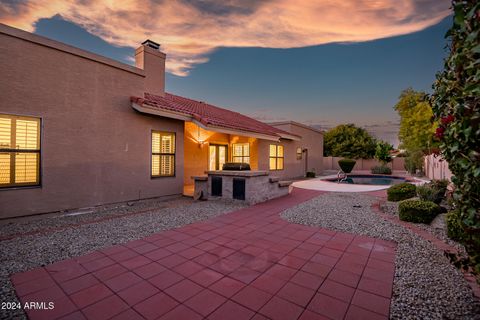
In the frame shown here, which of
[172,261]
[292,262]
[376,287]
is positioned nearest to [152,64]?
[172,261]

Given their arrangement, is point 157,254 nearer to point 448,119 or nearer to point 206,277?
point 206,277

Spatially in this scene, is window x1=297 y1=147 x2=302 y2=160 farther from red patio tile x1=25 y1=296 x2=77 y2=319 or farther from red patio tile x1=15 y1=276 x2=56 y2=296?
red patio tile x1=25 y1=296 x2=77 y2=319

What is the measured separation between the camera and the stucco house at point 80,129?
5375 mm

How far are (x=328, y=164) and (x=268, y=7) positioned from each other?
1029 inches

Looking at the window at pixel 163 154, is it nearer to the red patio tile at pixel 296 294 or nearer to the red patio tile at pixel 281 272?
the red patio tile at pixel 281 272

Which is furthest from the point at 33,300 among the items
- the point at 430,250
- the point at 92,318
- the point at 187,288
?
the point at 430,250

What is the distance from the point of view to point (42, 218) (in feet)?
19.0

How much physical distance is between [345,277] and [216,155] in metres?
11.0

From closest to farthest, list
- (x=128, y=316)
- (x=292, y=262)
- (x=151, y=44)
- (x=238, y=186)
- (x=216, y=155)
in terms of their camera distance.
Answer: (x=128, y=316) → (x=292, y=262) → (x=238, y=186) → (x=151, y=44) → (x=216, y=155)

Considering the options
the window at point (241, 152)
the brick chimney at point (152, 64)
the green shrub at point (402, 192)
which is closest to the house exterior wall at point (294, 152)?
the window at point (241, 152)

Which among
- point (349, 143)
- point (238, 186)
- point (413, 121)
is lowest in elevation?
point (238, 186)

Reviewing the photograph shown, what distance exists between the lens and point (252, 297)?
2.67 meters

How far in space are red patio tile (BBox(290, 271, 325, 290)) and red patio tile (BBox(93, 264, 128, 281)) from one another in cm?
251

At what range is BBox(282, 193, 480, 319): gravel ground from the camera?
7.93 ft
